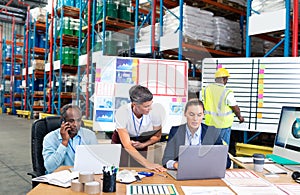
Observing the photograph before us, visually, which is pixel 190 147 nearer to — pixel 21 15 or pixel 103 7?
pixel 103 7

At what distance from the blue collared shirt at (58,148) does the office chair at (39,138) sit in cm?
16

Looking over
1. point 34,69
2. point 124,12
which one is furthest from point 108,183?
point 34,69

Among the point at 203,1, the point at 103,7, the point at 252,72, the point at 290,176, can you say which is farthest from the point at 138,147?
the point at 103,7

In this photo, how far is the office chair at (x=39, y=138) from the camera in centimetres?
215

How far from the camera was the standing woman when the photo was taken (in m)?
2.03

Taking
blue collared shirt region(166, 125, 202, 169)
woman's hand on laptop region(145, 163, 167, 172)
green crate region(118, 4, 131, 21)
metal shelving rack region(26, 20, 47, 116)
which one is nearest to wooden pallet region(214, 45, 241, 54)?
green crate region(118, 4, 131, 21)

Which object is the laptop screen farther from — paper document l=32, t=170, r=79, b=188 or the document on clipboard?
paper document l=32, t=170, r=79, b=188

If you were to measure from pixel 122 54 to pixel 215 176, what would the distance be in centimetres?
134

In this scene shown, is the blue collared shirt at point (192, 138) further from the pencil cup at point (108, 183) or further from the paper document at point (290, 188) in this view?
the pencil cup at point (108, 183)

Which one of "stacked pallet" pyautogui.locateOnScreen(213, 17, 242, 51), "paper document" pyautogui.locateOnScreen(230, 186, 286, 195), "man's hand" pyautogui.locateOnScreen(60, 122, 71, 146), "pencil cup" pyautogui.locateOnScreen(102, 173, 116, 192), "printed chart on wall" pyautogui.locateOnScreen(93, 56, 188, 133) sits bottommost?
"paper document" pyautogui.locateOnScreen(230, 186, 286, 195)

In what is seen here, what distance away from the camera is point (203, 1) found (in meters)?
5.63

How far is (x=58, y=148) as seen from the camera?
6.42 ft

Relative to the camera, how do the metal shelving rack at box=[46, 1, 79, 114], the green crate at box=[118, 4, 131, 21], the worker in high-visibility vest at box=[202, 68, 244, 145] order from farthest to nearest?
the metal shelving rack at box=[46, 1, 79, 114], the green crate at box=[118, 4, 131, 21], the worker in high-visibility vest at box=[202, 68, 244, 145]

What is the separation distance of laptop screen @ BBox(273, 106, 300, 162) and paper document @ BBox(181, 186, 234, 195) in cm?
73
